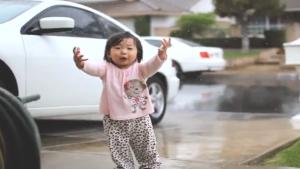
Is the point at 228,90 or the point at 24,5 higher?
the point at 24,5

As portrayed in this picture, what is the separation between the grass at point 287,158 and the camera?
6.04 metres

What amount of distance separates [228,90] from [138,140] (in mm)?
10756

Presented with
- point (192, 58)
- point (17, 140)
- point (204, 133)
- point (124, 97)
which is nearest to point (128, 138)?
point (124, 97)

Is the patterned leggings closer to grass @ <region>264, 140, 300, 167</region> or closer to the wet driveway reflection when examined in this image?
grass @ <region>264, 140, 300, 167</region>

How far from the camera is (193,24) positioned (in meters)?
32.1

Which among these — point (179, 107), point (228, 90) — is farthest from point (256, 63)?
point (179, 107)

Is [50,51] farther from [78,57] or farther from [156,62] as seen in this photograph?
[156,62]

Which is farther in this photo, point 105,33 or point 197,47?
point 197,47

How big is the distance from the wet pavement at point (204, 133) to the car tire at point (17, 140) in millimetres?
2528

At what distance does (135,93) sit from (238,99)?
330 inches

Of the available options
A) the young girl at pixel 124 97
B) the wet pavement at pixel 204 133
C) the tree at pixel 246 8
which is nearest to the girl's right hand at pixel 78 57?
the young girl at pixel 124 97

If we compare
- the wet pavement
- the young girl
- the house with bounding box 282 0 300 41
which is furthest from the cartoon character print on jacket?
the house with bounding box 282 0 300 41

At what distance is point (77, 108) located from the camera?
778cm

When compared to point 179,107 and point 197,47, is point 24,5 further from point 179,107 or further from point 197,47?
point 197,47
